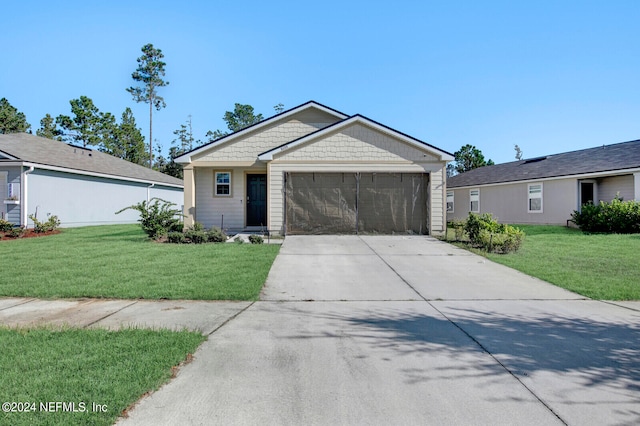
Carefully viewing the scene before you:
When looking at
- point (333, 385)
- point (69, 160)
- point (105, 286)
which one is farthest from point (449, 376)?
point (69, 160)

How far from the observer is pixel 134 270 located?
7633mm

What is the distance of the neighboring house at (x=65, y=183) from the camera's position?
52.7 ft

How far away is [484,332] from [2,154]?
1989 cm

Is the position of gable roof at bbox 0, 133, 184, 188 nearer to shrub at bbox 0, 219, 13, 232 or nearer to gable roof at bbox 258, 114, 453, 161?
shrub at bbox 0, 219, 13, 232

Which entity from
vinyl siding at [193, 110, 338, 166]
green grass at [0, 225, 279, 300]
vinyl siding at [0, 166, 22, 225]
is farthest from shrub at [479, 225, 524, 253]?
vinyl siding at [0, 166, 22, 225]

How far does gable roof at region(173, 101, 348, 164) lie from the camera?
14680mm

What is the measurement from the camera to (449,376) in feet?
10.8

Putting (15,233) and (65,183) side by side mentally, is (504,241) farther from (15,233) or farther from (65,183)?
(65,183)

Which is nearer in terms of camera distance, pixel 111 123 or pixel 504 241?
pixel 504 241

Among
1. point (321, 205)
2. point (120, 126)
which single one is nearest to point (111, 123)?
point (120, 126)

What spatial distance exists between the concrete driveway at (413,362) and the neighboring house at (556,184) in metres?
14.2

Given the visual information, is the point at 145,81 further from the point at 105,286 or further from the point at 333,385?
the point at 333,385

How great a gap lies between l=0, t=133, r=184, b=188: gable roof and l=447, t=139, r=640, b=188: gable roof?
72.0 feet

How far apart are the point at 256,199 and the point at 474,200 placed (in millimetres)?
15654
